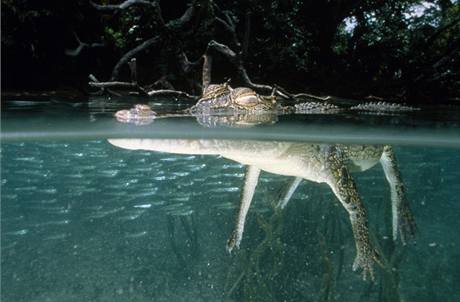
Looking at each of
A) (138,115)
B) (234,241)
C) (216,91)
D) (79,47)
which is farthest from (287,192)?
(79,47)

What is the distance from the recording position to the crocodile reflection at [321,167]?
4.68m

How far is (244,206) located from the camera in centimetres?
561

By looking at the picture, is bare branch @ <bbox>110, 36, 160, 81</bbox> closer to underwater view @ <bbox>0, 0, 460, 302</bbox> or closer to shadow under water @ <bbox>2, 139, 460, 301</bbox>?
underwater view @ <bbox>0, 0, 460, 302</bbox>

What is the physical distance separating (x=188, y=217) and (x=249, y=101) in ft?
29.9

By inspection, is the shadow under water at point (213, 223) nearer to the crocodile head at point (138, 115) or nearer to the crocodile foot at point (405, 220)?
the crocodile foot at point (405, 220)

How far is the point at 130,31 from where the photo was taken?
953 cm

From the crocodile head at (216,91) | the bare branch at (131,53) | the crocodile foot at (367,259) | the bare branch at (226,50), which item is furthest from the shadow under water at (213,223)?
the bare branch at (226,50)

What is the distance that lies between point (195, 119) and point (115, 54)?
3.98 metres

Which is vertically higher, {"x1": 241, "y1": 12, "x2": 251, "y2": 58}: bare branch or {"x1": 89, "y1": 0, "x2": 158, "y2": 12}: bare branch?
{"x1": 89, "y1": 0, "x2": 158, "y2": 12}: bare branch

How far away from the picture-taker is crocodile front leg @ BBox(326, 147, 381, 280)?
4562 mm

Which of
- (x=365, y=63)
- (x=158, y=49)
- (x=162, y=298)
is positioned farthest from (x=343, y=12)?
(x=162, y=298)

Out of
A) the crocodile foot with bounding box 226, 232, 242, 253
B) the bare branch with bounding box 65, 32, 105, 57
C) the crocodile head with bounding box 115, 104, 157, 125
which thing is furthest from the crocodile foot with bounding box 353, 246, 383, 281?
the bare branch with bounding box 65, 32, 105, 57

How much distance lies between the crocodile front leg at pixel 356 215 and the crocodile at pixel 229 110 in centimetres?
194

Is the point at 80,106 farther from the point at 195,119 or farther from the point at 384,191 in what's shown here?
the point at 384,191
